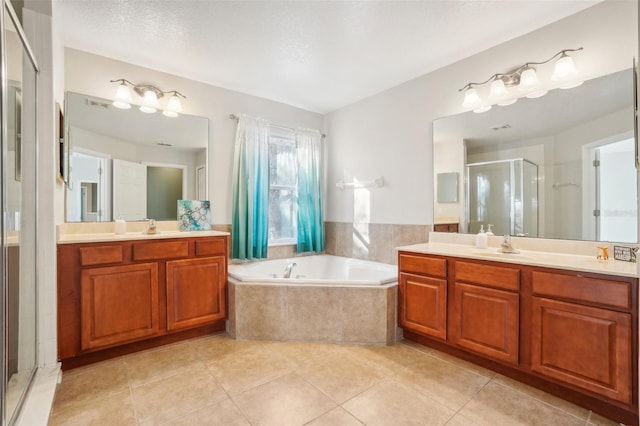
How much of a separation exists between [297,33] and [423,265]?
81.6 inches

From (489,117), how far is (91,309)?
3.42 meters

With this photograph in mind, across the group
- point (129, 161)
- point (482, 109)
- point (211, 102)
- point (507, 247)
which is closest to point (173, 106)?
point (211, 102)

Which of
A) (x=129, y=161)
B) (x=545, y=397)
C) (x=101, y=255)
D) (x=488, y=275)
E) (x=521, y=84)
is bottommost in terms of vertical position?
(x=545, y=397)

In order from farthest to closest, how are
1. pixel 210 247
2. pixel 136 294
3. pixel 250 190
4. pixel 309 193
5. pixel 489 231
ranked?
pixel 309 193 → pixel 250 190 → pixel 210 247 → pixel 489 231 → pixel 136 294

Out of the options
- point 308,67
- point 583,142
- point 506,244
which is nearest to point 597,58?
point 583,142

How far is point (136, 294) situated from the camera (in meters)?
2.24

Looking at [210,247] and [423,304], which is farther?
[210,247]

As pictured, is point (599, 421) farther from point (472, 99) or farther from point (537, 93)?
point (472, 99)

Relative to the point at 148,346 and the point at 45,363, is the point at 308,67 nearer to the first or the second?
the point at 148,346

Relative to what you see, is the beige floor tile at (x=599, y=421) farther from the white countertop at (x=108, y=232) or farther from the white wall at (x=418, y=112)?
the white countertop at (x=108, y=232)

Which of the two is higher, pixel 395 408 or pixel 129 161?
pixel 129 161

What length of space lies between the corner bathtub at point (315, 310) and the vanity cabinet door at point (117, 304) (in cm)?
65

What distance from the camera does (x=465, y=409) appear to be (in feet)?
5.38

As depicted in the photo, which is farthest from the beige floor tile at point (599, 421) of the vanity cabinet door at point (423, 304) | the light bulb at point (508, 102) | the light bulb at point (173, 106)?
the light bulb at point (173, 106)
